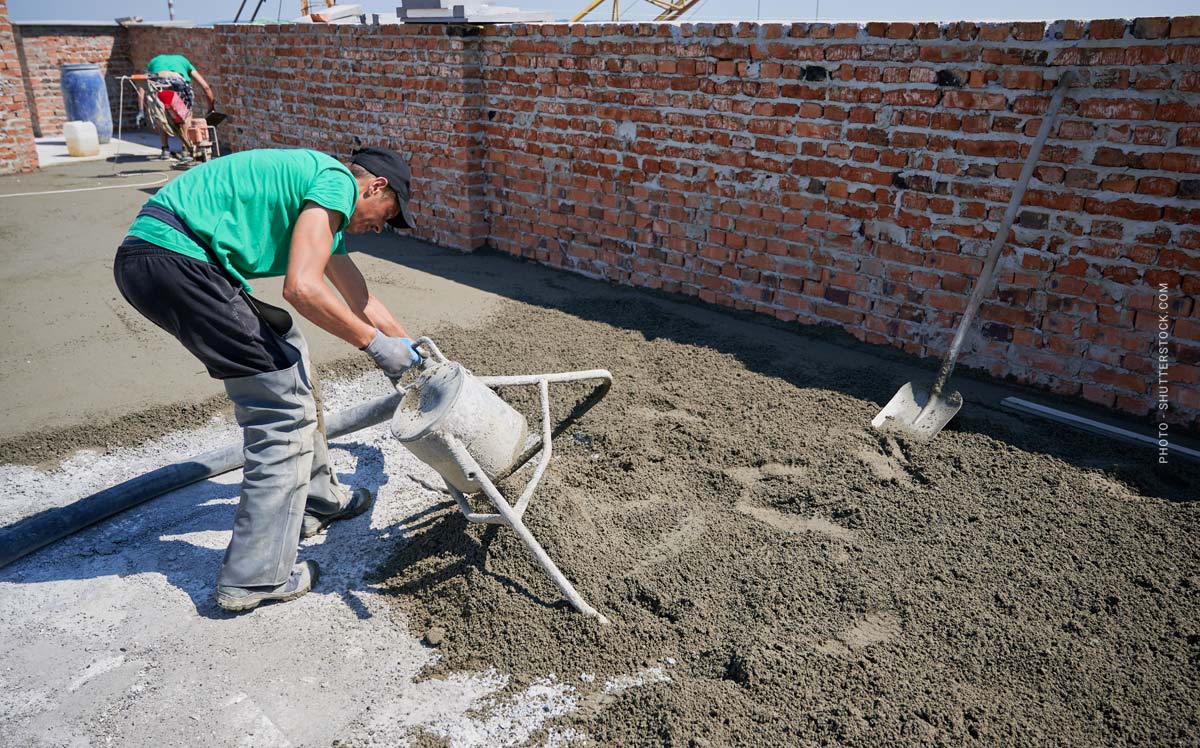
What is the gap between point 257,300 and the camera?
270 centimetres

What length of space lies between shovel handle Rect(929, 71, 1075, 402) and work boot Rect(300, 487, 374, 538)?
2.64 m

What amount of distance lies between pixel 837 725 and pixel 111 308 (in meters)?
5.35

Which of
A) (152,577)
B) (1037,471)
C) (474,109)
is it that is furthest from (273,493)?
(474,109)

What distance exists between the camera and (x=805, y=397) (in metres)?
4.12

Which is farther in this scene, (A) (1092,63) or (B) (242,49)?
(B) (242,49)

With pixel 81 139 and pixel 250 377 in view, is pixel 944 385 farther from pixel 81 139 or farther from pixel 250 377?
pixel 81 139

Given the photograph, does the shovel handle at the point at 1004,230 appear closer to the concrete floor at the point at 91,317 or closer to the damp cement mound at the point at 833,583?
the damp cement mound at the point at 833,583

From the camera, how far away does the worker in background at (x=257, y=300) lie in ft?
8.40

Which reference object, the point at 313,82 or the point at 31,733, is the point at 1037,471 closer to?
the point at 31,733

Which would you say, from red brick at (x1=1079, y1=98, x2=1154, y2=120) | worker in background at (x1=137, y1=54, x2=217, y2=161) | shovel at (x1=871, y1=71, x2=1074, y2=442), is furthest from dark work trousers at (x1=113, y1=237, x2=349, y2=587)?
worker in background at (x1=137, y1=54, x2=217, y2=161)

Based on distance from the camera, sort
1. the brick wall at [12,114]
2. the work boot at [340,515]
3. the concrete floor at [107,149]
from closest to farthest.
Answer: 1. the work boot at [340,515]
2. the brick wall at [12,114]
3. the concrete floor at [107,149]

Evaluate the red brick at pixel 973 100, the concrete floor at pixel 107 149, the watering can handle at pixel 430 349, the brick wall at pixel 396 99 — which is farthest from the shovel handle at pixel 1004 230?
the concrete floor at pixel 107 149

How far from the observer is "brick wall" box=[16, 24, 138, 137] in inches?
540

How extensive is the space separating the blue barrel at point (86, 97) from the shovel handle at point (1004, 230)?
13818mm
